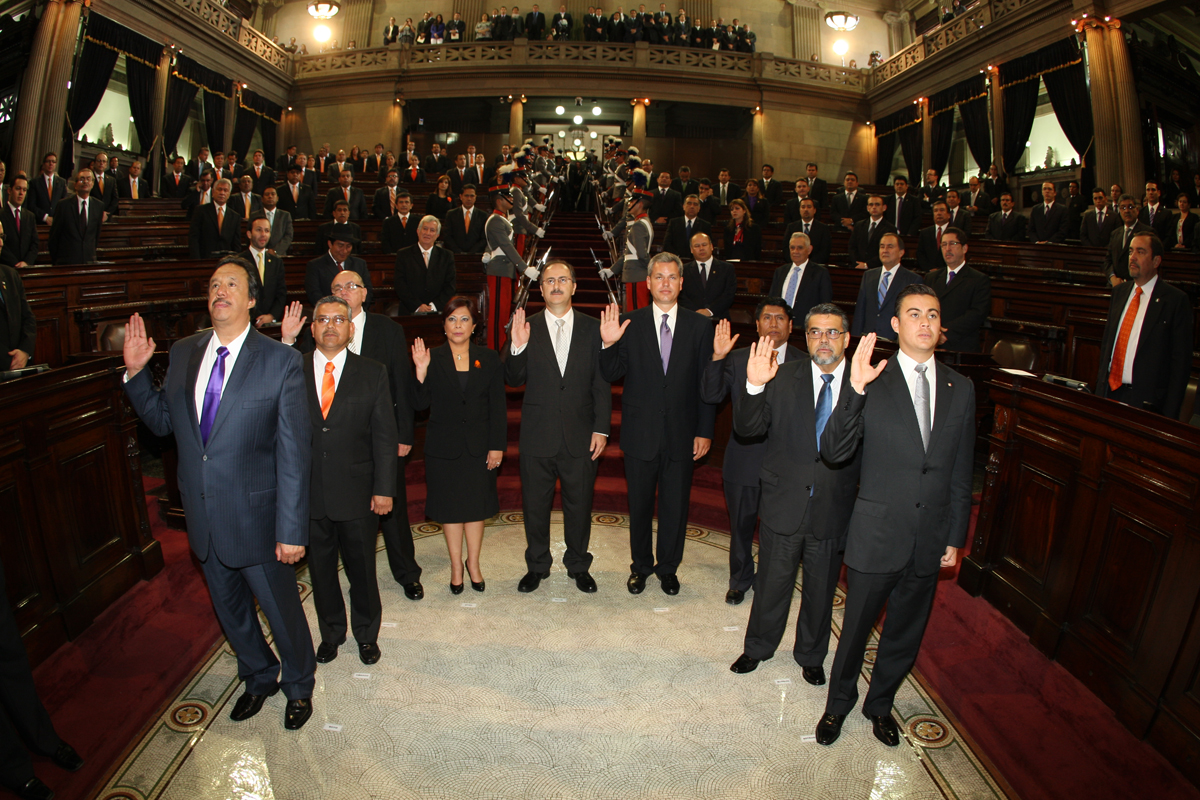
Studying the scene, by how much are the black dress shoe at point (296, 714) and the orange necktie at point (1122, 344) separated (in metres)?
4.25

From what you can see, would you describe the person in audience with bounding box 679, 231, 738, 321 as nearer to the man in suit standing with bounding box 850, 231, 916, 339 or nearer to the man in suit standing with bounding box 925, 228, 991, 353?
the man in suit standing with bounding box 850, 231, 916, 339

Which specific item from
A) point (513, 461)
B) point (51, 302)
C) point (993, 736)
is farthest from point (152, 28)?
point (993, 736)

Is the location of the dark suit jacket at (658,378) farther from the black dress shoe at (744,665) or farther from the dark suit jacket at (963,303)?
the dark suit jacket at (963,303)

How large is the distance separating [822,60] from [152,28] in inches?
692

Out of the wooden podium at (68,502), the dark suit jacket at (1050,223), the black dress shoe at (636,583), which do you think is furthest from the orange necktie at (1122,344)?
the dark suit jacket at (1050,223)

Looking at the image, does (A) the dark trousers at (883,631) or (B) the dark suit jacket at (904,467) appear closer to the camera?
(B) the dark suit jacket at (904,467)

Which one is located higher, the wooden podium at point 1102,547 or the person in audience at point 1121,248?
the person in audience at point 1121,248

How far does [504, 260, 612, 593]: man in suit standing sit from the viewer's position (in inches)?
128

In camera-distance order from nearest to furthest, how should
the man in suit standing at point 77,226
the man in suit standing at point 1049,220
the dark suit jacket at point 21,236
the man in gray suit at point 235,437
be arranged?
the man in gray suit at point 235,437 < the dark suit jacket at point 21,236 < the man in suit standing at point 77,226 < the man in suit standing at point 1049,220

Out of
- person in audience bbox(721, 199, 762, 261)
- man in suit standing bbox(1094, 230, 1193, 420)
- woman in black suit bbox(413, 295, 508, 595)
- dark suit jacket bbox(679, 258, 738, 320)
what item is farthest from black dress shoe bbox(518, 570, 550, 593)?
person in audience bbox(721, 199, 762, 261)

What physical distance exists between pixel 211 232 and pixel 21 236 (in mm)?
1498

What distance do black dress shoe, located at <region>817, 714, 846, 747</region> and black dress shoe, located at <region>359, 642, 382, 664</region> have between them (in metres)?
1.75

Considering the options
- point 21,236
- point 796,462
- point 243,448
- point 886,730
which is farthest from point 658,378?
point 21,236

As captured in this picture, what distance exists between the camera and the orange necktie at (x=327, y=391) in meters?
2.63
